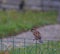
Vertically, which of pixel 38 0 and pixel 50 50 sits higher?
pixel 38 0

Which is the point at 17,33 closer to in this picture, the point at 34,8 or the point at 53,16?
the point at 53,16

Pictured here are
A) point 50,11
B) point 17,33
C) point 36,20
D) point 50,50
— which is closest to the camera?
point 50,50

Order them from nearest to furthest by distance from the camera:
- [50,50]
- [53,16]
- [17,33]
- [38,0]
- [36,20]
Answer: [50,50], [17,33], [36,20], [53,16], [38,0]

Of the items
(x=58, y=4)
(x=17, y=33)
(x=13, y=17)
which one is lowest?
(x=17, y=33)

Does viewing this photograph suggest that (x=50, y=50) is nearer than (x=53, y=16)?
Yes

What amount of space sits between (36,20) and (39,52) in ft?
20.5

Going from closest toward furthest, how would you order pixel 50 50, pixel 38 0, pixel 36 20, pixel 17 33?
1. pixel 50 50
2. pixel 17 33
3. pixel 36 20
4. pixel 38 0

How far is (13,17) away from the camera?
460 inches

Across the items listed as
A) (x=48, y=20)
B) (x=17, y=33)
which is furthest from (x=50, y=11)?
(x=17, y=33)

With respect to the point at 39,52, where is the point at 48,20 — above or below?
above

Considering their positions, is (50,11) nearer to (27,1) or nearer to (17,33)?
(27,1)

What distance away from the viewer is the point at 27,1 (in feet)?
49.4

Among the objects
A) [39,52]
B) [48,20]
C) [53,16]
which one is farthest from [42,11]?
[39,52]

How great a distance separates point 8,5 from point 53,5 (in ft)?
6.39
